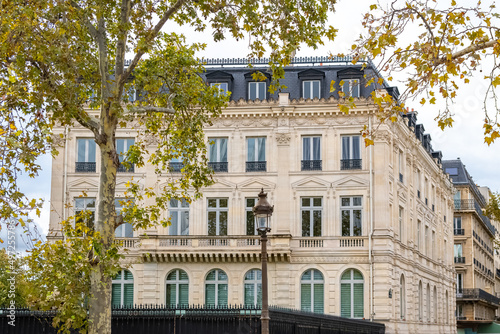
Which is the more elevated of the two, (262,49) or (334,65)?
(334,65)

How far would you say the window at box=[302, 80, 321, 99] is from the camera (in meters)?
44.0

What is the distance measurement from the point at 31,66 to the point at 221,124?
2743 cm

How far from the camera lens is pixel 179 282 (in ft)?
140

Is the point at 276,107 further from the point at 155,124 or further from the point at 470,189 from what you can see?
the point at 470,189

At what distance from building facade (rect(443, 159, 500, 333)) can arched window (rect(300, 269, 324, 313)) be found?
132ft

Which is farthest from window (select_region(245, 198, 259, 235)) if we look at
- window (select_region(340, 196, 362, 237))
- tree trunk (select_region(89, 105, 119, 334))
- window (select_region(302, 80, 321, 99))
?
tree trunk (select_region(89, 105, 119, 334))

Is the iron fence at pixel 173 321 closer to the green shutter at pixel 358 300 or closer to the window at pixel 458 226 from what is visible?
the green shutter at pixel 358 300

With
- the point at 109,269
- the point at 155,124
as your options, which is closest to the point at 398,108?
the point at 109,269

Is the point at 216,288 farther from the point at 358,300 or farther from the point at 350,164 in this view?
the point at 350,164

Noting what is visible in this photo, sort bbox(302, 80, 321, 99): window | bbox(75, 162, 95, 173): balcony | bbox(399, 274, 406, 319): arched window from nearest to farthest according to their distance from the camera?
bbox(75, 162, 95, 173): balcony → bbox(302, 80, 321, 99): window → bbox(399, 274, 406, 319): arched window

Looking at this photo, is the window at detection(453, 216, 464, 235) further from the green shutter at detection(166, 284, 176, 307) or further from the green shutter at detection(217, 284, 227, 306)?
the green shutter at detection(166, 284, 176, 307)

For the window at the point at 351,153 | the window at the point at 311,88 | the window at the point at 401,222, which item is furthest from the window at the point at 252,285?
the window at the point at 311,88

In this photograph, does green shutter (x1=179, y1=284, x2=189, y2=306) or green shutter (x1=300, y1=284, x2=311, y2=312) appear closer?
green shutter (x1=300, y1=284, x2=311, y2=312)

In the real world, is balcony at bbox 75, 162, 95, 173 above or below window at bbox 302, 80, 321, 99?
below
